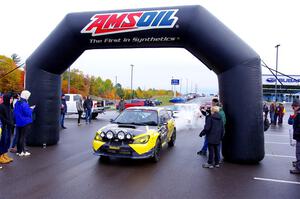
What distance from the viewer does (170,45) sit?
875 cm

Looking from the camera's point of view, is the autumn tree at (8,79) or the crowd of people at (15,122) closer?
the crowd of people at (15,122)

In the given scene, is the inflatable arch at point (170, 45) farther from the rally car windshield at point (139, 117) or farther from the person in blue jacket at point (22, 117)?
the rally car windshield at point (139, 117)

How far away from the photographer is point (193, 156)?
8828 millimetres

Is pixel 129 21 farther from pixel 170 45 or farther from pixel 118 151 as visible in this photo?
pixel 118 151

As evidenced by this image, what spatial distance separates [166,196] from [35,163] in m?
4.05

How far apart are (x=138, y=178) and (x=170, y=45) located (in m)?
4.41

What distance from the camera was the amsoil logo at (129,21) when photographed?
26.9 ft

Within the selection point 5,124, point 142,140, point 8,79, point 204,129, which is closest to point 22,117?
point 5,124

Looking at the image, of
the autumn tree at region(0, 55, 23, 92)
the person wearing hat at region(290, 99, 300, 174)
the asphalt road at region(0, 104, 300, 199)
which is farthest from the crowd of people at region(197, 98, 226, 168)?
the autumn tree at region(0, 55, 23, 92)

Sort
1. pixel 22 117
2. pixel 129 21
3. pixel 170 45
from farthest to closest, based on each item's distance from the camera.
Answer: pixel 170 45
pixel 129 21
pixel 22 117

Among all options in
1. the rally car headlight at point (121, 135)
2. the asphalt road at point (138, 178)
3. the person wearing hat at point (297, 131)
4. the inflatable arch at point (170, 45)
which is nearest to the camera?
the asphalt road at point (138, 178)

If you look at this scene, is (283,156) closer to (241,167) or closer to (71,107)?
(241,167)

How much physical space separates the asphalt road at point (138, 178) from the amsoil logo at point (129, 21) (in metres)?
4.03

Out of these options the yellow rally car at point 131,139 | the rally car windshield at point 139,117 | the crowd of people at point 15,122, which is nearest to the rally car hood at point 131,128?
the yellow rally car at point 131,139
